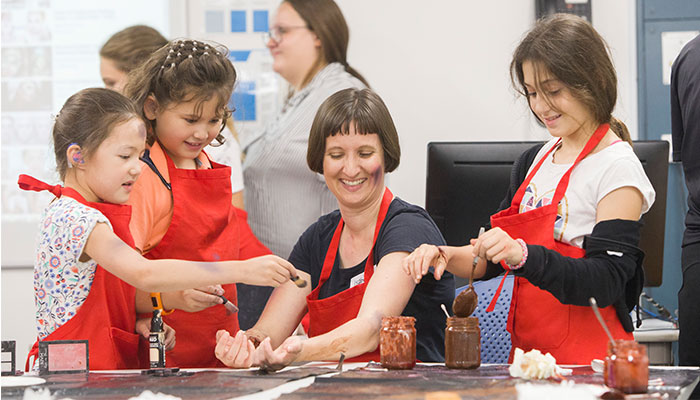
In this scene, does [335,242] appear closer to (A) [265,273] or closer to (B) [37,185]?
(A) [265,273]

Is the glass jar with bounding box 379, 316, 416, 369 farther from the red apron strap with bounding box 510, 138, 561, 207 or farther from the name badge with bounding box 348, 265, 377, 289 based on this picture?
the red apron strap with bounding box 510, 138, 561, 207

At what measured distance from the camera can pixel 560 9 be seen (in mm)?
3629

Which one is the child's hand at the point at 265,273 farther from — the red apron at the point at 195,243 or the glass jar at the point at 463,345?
the glass jar at the point at 463,345

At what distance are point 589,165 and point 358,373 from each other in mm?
757

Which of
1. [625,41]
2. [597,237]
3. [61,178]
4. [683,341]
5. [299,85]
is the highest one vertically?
[625,41]

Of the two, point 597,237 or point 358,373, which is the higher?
point 597,237

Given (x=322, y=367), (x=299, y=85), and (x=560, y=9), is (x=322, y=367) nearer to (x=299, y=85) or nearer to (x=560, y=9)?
(x=299, y=85)

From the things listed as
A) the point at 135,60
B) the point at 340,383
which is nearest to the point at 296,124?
the point at 135,60

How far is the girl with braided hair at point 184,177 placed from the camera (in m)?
2.04

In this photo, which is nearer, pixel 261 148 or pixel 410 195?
pixel 261 148

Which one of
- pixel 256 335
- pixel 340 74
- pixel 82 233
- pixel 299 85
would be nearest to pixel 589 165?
pixel 256 335

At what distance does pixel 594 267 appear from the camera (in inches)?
68.7

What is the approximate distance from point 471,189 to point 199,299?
1.03 metres

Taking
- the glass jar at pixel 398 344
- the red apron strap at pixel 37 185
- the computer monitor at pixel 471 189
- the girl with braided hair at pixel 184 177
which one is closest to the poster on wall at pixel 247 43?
the computer monitor at pixel 471 189
